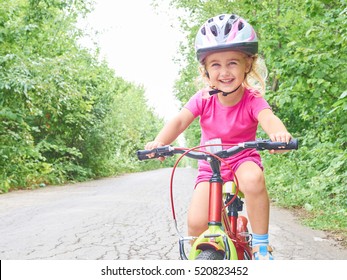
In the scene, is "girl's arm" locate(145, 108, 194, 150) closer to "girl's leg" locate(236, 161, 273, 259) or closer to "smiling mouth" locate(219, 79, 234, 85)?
"smiling mouth" locate(219, 79, 234, 85)

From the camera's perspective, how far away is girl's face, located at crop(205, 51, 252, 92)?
2.79 meters

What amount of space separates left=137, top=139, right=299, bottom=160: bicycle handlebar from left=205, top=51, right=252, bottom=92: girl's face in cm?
52

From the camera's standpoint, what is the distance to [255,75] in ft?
9.84

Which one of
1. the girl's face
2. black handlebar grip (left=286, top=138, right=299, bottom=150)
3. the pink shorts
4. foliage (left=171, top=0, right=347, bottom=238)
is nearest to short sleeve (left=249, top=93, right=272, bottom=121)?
the girl's face

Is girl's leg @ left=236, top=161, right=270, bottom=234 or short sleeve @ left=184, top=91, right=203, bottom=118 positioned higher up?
short sleeve @ left=184, top=91, right=203, bottom=118

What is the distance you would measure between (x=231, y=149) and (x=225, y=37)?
714 millimetres

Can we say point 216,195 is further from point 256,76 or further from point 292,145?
point 256,76

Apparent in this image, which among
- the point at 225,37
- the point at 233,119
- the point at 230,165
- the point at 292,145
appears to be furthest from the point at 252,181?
the point at 225,37
